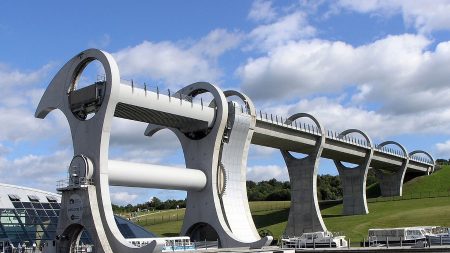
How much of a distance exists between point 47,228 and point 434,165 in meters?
100

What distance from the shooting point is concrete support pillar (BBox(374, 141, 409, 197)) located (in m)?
109

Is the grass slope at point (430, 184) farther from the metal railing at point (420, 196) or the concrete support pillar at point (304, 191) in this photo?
→ the concrete support pillar at point (304, 191)

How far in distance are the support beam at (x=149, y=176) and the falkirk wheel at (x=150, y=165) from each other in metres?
0.08

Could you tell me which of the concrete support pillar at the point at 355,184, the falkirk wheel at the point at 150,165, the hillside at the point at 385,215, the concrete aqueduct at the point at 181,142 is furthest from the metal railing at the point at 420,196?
the falkirk wheel at the point at 150,165

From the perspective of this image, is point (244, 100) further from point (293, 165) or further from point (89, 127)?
point (293, 165)

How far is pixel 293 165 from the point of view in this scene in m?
81.7

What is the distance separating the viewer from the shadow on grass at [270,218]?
90450 mm

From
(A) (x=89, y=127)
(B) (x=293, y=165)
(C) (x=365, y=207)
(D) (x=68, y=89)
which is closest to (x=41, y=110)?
(D) (x=68, y=89)

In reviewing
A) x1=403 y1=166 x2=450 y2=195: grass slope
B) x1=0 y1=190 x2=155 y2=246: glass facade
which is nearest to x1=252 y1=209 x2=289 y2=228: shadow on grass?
x1=403 y1=166 x2=450 y2=195: grass slope

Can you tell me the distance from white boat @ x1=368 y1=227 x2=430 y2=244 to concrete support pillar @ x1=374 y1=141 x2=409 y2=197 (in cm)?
5952

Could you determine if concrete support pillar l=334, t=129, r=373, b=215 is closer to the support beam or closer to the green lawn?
the green lawn

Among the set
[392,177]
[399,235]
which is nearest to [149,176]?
[399,235]

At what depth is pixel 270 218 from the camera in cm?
9488

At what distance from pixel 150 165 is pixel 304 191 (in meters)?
40.2
